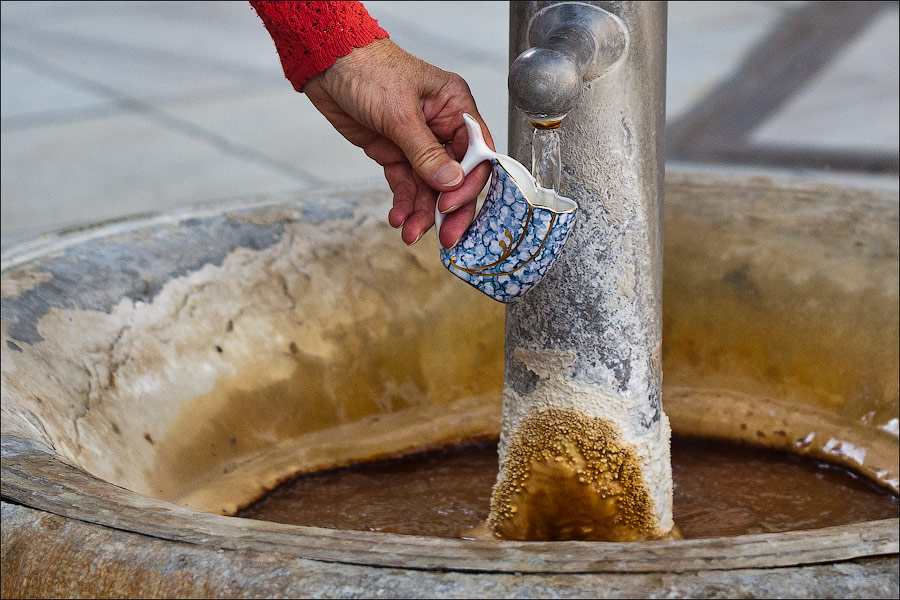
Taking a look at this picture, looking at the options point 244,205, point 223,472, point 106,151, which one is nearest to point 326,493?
point 223,472

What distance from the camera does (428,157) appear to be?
665 mm

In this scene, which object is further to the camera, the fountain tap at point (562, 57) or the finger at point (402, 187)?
the finger at point (402, 187)

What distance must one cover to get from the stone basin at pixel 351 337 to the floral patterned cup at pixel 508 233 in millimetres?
231

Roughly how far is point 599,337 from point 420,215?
0.14m

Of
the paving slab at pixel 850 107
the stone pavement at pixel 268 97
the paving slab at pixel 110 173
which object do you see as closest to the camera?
the paving slab at pixel 110 173

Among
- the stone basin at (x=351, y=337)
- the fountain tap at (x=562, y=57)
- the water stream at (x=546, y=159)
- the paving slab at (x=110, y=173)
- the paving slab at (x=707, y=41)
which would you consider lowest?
the paving slab at (x=110, y=173)

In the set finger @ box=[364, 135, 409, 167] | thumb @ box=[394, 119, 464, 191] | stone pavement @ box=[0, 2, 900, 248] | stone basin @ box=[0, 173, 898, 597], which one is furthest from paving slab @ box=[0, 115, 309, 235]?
thumb @ box=[394, 119, 464, 191]

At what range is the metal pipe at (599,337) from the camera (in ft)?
2.27

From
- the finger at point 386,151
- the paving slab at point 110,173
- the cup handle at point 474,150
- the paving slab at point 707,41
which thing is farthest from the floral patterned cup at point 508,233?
the paving slab at point 707,41

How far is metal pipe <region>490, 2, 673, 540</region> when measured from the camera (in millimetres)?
693

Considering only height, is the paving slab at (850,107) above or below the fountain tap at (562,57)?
below

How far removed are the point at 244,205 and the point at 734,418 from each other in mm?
492

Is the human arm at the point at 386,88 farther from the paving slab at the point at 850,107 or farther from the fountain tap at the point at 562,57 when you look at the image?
the paving slab at the point at 850,107

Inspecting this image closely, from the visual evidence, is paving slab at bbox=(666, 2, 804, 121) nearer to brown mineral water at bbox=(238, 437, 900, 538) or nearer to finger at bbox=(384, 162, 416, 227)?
brown mineral water at bbox=(238, 437, 900, 538)
